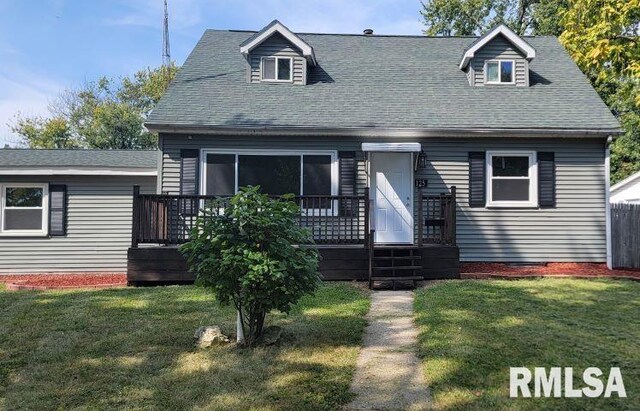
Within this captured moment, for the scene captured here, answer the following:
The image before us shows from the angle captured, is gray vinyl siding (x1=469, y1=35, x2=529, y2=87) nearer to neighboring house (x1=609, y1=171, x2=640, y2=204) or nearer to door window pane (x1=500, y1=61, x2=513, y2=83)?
door window pane (x1=500, y1=61, x2=513, y2=83)

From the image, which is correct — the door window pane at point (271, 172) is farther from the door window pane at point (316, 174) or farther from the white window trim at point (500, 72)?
the white window trim at point (500, 72)

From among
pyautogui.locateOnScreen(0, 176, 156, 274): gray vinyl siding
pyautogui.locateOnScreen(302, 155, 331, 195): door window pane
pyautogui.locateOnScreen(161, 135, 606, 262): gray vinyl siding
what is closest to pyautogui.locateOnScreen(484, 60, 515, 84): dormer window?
pyautogui.locateOnScreen(161, 135, 606, 262): gray vinyl siding

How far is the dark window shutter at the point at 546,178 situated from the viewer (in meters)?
9.79

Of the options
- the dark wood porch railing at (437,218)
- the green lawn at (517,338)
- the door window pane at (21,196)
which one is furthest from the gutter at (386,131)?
the door window pane at (21,196)

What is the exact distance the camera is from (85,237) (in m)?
10.7

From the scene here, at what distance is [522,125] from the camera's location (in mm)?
9633

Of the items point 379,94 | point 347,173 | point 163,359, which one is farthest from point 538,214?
point 163,359

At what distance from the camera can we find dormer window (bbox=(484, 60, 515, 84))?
1123 cm

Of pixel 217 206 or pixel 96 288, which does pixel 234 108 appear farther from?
pixel 217 206

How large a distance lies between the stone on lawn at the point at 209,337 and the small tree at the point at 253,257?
0.24m

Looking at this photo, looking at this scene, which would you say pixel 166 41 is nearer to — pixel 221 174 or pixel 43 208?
pixel 43 208

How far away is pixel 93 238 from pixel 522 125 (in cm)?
1035

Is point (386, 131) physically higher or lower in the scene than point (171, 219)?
higher

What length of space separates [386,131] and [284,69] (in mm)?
3413
